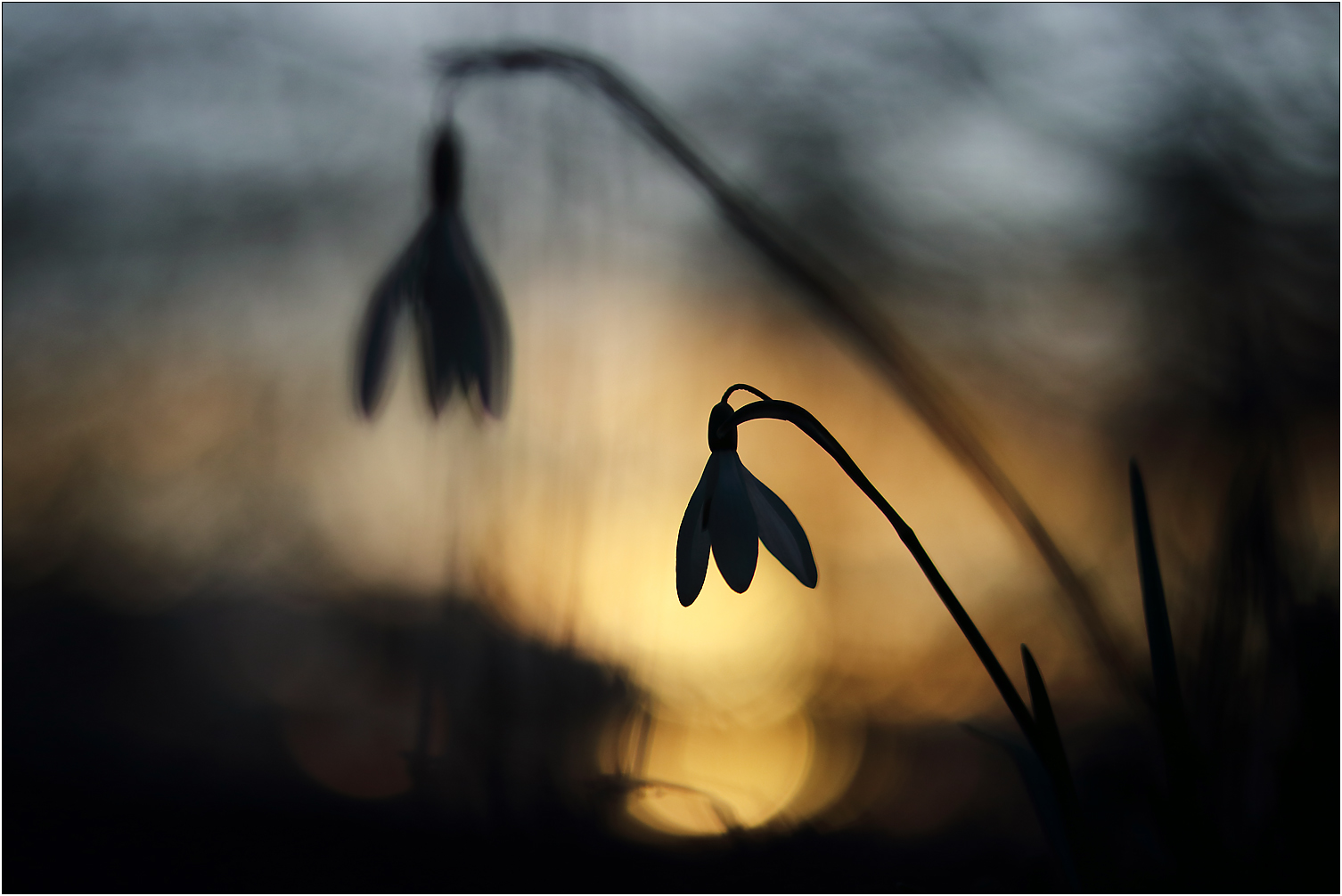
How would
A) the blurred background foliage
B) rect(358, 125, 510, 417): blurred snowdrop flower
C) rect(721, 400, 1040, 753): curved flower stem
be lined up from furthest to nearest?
the blurred background foliage → rect(358, 125, 510, 417): blurred snowdrop flower → rect(721, 400, 1040, 753): curved flower stem

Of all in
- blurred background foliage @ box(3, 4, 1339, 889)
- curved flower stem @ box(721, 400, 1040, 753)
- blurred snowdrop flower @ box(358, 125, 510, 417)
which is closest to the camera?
curved flower stem @ box(721, 400, 1040, 753)

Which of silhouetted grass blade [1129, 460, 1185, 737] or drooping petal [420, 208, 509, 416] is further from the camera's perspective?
drooping petal [420, 208, 509, 416]

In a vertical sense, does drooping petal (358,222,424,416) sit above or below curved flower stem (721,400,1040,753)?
above

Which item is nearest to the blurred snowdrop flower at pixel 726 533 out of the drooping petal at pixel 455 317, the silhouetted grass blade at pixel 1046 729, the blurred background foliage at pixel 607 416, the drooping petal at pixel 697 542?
the drooping petal at pixel 697 542

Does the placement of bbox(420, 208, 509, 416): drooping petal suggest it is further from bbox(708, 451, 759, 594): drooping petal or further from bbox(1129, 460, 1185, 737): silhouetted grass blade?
bbox(1129, 460, 1185, 737): silhouetted grass blade

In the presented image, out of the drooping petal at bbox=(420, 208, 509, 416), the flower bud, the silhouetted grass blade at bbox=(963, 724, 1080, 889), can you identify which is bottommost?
the silhouetted grass blade at bbox=(963, 724, 1080, 889)

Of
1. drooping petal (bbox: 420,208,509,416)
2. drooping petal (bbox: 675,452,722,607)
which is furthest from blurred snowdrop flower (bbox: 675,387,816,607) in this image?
drooping petal (bbox: 420,208,509,416)

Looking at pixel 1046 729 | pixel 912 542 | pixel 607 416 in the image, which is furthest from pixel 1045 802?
pixel 607 416
